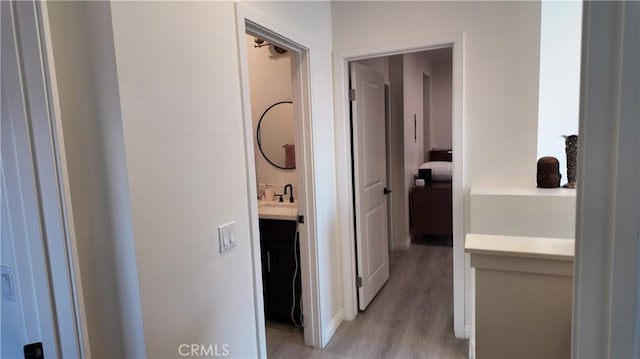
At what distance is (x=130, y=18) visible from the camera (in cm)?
110

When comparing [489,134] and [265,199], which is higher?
[489,134]

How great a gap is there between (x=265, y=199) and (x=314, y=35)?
133 centimetres

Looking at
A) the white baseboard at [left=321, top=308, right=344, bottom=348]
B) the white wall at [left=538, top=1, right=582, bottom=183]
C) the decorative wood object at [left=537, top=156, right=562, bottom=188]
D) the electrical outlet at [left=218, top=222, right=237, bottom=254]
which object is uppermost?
the white wall at [left=538, top=1, right=582, bottom=183]

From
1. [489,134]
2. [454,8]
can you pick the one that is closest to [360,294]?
[489,134]

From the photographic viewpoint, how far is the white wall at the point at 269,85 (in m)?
2.89

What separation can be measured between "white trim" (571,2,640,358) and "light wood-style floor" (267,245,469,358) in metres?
2.23

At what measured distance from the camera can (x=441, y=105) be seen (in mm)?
6898

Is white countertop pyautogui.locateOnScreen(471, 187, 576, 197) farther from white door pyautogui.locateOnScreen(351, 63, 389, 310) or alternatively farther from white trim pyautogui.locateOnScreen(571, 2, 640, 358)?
white trim pyautogui.locateOnScreen(571, 2, 640, 358)

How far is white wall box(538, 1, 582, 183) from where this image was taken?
2.93 meters

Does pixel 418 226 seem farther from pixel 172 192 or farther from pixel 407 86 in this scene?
pixel 172 192

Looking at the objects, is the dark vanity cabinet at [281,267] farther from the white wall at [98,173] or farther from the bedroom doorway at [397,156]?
the white wall at [98,173]

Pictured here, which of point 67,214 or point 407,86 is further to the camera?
point 407,86

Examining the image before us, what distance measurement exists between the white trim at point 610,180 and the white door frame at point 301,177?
1.43m

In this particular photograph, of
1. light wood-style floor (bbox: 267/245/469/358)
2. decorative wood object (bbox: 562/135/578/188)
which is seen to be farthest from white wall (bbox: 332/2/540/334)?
light wood-style floor (bbox: 267/245/469/358)
